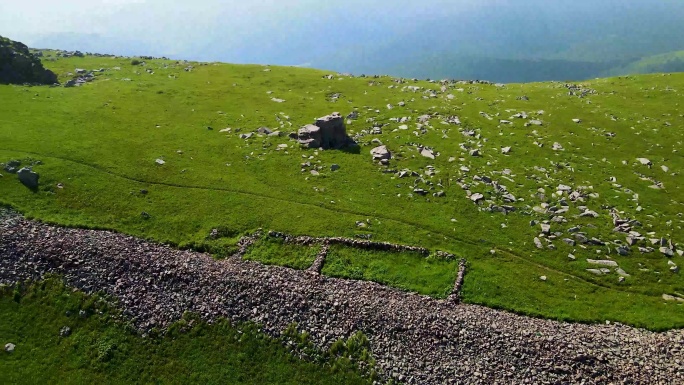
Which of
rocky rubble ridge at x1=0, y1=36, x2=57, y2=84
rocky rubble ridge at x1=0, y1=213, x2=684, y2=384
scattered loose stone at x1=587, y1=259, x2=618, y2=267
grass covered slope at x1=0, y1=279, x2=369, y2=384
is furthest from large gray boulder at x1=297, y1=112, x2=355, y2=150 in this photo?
rocky rubble ridge at x1=0, y1=36, x2=57, y2=84

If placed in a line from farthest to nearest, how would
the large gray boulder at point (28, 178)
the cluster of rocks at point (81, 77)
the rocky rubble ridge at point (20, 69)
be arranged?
the cluster of rocks at point (81, 77), the rocky rubble ridge at point (20, 69), the large gray boulder at point (28, 178)

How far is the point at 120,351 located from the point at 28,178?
27081 mm

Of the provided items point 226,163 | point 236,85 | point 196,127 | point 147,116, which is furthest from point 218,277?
point 236,85

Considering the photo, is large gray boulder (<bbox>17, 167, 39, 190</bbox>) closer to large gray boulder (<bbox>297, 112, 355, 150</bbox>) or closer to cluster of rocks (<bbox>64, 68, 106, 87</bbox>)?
large gray boulder (<bbox>297, 112, 355, 150</bbox>)

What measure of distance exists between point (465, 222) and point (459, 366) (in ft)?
61.9

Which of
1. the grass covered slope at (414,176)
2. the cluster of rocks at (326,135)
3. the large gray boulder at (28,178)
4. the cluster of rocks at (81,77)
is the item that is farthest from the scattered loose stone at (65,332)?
the cluster of rocks at (81,77)

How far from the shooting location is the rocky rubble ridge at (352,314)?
96.7ft

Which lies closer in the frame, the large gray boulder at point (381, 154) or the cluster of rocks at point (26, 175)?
the cluster of rocks at point (26, 175)

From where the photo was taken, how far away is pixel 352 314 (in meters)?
33.2

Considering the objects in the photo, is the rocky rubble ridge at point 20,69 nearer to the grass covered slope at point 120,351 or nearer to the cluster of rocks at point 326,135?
the cluster of rocks at point 326,135

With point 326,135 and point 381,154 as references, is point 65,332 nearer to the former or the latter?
point 326,135

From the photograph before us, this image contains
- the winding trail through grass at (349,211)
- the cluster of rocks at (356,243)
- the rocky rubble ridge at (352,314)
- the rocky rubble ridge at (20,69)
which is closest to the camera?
the rocky rubble ridge at (352,314)

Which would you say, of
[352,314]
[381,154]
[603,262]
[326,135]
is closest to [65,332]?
[352,314]

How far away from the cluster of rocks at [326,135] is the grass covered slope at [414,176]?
2.96 metres
